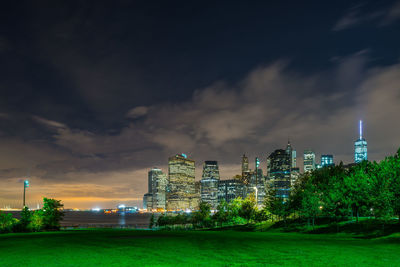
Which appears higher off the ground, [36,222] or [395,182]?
[395,182]

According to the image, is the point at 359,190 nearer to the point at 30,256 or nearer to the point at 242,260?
the point at 242,260

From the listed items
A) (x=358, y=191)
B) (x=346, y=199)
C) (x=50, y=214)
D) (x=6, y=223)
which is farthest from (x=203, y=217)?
(x=6, y=223)

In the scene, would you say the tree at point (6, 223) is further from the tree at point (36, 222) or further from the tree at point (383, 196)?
the tree at point (383, 196)

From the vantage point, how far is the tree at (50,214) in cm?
5309

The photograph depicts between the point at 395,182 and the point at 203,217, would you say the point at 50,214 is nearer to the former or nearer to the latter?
the point at 203,217

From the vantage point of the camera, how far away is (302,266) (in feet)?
56.7

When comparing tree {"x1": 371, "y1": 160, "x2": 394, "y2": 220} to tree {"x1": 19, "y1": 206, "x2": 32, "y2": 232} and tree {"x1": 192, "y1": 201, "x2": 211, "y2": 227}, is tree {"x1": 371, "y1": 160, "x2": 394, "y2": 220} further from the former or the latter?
tree {"x1": 192, "y1": 201, "x2": 211, "y2": 227}

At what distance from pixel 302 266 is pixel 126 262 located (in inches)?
395

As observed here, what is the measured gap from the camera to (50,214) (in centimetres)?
5384

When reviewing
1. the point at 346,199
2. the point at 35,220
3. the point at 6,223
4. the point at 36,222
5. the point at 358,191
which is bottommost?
the point at 36,222

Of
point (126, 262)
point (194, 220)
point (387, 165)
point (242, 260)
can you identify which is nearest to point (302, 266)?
point (242, 260)

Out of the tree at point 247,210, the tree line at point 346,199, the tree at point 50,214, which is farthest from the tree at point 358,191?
the tree at point 50,214

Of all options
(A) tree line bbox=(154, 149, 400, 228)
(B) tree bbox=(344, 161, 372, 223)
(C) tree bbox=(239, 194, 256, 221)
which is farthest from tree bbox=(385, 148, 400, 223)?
(C) tree bbox=(239, 194, 256, 221)

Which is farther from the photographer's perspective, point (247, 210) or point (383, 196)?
point (247, 210)
